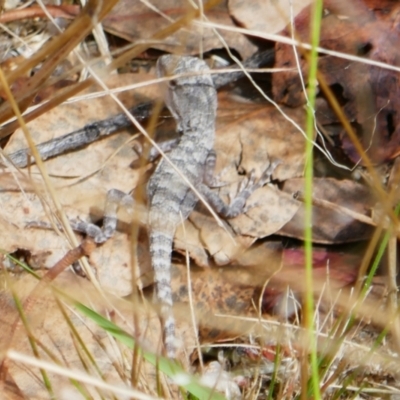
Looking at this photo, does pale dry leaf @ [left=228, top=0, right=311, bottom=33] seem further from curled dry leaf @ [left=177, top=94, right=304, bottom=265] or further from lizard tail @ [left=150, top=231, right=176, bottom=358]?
lizard tail @ [left=150, top=231, right=176, bottom=358]

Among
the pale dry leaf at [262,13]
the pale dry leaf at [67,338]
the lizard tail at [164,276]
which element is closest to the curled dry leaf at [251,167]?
the lizard tail at [164,276]

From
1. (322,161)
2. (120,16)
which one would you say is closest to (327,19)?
(322,161)

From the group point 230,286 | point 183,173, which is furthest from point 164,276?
point 183,173

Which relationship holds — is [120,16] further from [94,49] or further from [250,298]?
[250,298]

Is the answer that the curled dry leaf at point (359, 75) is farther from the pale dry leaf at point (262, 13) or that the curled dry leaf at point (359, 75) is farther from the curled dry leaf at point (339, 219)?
the curled dry leaf at point (339, 219)

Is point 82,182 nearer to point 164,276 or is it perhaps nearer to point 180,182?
point 180,182

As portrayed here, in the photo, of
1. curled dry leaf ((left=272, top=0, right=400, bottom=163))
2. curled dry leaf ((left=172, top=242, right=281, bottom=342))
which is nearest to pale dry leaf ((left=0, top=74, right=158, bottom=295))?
curled dry leaf ((left=172, top=242, right=281, bottom=342))
